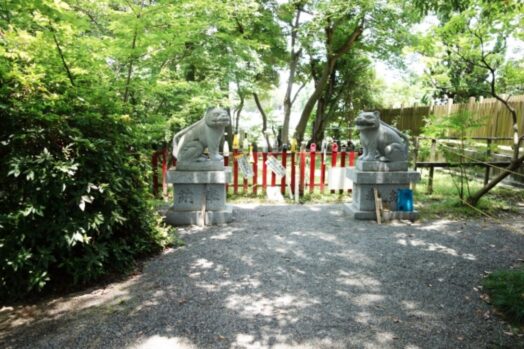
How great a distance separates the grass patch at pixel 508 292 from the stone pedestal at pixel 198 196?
416 cm

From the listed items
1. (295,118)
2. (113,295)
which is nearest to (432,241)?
(113,295)

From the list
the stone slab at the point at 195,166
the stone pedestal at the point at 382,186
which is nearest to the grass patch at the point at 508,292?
the stone pedestal at the point at 382,186

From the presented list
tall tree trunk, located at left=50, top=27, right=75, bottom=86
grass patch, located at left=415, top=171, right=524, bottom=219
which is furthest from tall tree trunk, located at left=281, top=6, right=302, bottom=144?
tall tree trunk, located at left=50, top=27, right=75, bottom=86

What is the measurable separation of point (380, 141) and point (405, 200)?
1219 mm

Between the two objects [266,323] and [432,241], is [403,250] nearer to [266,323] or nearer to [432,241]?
[432,241]

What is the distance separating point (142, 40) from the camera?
5320mm

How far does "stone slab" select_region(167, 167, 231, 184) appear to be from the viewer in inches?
251

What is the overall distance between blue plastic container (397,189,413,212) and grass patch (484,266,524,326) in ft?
8.49

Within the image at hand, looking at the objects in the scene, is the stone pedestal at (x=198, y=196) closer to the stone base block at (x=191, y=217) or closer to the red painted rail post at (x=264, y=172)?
the stone base block at (x=191, y=217)

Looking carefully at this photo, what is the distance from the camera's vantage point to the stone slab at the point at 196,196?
21.3 ft

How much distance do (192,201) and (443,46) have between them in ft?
18.5

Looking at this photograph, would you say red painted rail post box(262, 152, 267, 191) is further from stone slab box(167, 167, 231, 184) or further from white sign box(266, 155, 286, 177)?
stone slab box(167, 167, 231, 184)

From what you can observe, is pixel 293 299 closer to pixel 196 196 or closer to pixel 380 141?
pixel 196 196

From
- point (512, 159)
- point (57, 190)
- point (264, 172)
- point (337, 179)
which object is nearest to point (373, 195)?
point (337, 179)
